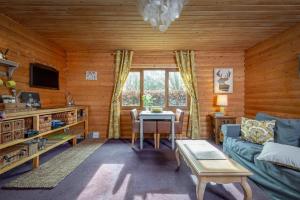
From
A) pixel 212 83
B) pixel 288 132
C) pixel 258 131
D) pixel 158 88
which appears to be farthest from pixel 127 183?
pixel 212 83

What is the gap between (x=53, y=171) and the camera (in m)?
2.75

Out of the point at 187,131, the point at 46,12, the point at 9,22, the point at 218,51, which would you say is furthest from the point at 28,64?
the point at 218,51

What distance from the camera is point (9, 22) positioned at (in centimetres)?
300

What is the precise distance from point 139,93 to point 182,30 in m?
2.12

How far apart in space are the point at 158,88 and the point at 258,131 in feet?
9.09

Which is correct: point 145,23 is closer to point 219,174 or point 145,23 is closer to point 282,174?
point 219,174

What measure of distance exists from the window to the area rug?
6.02 ft

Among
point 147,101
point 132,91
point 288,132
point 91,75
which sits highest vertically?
point 91,75

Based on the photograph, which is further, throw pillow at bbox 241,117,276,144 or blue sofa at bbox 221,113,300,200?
throw pillow at bbox 241,117,276,144

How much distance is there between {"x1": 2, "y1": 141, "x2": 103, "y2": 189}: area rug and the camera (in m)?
2.33

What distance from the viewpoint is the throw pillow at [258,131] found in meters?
2.76

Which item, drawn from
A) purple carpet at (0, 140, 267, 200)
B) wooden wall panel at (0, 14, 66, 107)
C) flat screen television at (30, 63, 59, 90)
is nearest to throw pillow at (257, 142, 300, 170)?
purple carpet at (0, 140, 267, 200)

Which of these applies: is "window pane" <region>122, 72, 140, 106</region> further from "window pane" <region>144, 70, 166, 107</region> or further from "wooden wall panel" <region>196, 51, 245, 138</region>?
"wooden wall panel" <region>196, 51, 245, 138</region>

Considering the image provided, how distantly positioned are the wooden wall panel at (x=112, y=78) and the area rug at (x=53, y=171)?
132 cm
